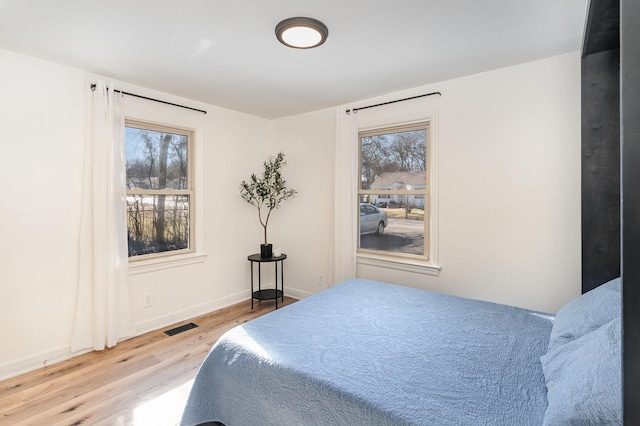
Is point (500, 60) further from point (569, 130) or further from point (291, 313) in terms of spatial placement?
point (291, 313)

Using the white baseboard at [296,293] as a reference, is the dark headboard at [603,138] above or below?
above

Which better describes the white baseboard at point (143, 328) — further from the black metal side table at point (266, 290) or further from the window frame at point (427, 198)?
the window frame at point (427, 198)

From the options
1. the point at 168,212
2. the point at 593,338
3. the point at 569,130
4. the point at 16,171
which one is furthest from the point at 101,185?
the point at 569,130

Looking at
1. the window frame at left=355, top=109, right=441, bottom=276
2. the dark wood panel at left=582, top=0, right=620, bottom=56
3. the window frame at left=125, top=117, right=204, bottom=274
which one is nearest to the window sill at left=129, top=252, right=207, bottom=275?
the window frame at left=125, top=117, right=204, bottom=274

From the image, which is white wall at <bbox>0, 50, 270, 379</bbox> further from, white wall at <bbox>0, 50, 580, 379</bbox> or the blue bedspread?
the blue bedspread

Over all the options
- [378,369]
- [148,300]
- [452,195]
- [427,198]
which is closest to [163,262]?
[148,300]

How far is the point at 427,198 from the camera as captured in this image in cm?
325

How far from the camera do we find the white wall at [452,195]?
2.46 m

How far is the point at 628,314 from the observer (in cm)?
72

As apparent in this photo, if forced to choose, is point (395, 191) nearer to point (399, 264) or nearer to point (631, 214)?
point (399, 264)

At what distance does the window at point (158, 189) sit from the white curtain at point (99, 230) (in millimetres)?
307

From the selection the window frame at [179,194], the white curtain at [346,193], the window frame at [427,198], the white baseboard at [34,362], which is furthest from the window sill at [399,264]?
the white baseboard at [34,362]

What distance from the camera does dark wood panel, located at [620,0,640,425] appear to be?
0.71 m

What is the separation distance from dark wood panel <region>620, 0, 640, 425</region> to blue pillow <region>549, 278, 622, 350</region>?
0.83 m
